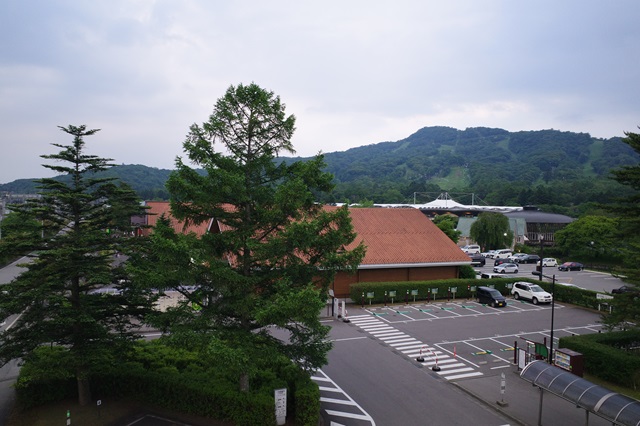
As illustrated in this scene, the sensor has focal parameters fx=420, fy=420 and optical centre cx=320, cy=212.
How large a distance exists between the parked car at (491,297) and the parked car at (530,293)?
240 cm

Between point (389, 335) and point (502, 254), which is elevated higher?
point (389, 335)

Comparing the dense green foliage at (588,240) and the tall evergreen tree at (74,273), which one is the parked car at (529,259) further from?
the tall evergreen tree at (74,273)

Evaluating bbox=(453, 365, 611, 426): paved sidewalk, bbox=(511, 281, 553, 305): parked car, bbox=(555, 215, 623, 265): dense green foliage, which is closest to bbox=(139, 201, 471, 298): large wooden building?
bbox=(511, 281, 553, 305): parked car

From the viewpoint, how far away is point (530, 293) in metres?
32.8

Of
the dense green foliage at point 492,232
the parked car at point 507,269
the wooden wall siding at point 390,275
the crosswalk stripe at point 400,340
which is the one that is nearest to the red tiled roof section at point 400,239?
the wooden wall siding at point 390,275

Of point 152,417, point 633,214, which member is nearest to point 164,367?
point 152,417

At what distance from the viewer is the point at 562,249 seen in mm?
61719

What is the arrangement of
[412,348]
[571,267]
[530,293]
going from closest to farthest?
[412,348]
[530,293]
[571,267]

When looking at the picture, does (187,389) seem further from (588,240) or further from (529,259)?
(588,240)

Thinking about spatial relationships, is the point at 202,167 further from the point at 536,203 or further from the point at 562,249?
A: the point at 536,203

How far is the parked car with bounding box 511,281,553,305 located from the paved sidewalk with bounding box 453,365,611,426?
1581cm

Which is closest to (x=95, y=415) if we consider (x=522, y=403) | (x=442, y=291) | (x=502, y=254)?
(x=522, y=403)

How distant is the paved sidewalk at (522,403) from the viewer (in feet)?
47.5

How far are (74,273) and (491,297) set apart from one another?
28.0 metres
